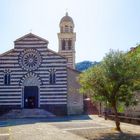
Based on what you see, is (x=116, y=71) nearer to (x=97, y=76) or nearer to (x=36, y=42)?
(x=97, y=76)

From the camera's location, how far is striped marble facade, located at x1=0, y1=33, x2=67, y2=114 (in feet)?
177

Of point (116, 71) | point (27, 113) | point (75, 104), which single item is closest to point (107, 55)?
point (116, 71)

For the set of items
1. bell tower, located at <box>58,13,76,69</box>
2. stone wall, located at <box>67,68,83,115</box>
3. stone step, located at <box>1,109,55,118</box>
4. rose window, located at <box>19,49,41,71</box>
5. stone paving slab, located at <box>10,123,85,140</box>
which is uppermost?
bell tower, located at <box>58,13,76,69</box>

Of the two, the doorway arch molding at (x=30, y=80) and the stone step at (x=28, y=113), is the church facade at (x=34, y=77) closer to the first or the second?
the doorway arch molding at (x=30, y=80)

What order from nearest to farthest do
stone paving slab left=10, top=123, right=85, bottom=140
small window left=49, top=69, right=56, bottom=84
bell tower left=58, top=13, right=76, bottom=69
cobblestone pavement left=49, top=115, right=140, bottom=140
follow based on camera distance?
stone paving slab left=10, top=123, right=85, bottom=140
cobblestone pavement left=49, top=115, right=140, bottom=140
small window left=49, top=69, right=56, bottom=84
bell tower left=58, top=13, right=76, bottom=69

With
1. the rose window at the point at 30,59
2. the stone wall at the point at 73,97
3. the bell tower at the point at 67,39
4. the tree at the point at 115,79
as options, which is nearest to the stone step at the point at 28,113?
the stone wall at the point at 73,97

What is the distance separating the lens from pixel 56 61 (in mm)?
54875

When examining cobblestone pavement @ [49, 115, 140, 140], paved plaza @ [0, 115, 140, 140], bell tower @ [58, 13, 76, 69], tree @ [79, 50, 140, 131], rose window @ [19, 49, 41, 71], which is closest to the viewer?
paved plaza @ [0, 115, 140, 140]

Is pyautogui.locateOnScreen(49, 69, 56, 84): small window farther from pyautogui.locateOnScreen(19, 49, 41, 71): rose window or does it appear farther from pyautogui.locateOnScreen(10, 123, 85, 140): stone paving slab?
pyautogui.locateOnScreen(10, 123, 85, 140): stone paving slab

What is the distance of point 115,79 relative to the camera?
2636 centimetres

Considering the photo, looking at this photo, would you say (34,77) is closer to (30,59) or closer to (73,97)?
(30,59)

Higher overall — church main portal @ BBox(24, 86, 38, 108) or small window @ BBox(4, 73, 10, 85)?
small window @ BBox(4, 73, 10, 85)

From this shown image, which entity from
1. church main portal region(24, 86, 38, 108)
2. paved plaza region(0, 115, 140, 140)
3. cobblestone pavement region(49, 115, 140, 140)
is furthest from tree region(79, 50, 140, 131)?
church main portal region(24, 86, 38, 108)

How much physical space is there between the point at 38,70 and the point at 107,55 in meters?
28.8
